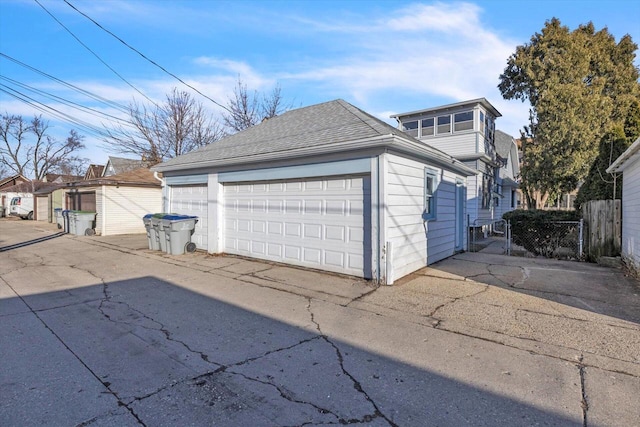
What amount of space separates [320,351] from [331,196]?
4.24 metres

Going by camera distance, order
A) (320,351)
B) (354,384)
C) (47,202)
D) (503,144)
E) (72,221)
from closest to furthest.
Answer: (354,384) < (320,351) < (72,221) < (503,144) < (47,202)

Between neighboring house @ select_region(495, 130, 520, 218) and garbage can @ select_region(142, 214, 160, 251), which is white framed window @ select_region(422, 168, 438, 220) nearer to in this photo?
garbage can @ select_region(142, 214, 160, 251)

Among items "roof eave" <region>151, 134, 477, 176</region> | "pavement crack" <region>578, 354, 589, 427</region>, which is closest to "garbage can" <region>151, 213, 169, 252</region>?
"roof eave" <region>151, 134, 477, 176</region>

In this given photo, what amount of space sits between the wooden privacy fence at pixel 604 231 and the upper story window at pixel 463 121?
793 centimetres

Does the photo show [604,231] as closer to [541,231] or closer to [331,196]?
[541,231]

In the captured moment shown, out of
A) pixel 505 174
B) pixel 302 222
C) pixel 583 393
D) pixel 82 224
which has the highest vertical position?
pixel 505 174

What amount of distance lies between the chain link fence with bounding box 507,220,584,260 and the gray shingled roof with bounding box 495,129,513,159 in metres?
12.6

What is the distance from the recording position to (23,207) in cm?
3117

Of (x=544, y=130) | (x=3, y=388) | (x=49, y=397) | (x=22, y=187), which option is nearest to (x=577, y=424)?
(x=49, y=397)

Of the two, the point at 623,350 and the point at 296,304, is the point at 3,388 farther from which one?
the point at 623,350

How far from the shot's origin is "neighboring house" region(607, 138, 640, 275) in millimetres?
6945

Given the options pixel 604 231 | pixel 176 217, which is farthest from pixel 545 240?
pixel 176 217

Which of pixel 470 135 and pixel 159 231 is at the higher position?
pixel 470 135

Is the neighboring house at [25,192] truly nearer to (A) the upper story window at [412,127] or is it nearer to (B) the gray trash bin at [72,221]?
(B) the gray trash bin at [72,221]
